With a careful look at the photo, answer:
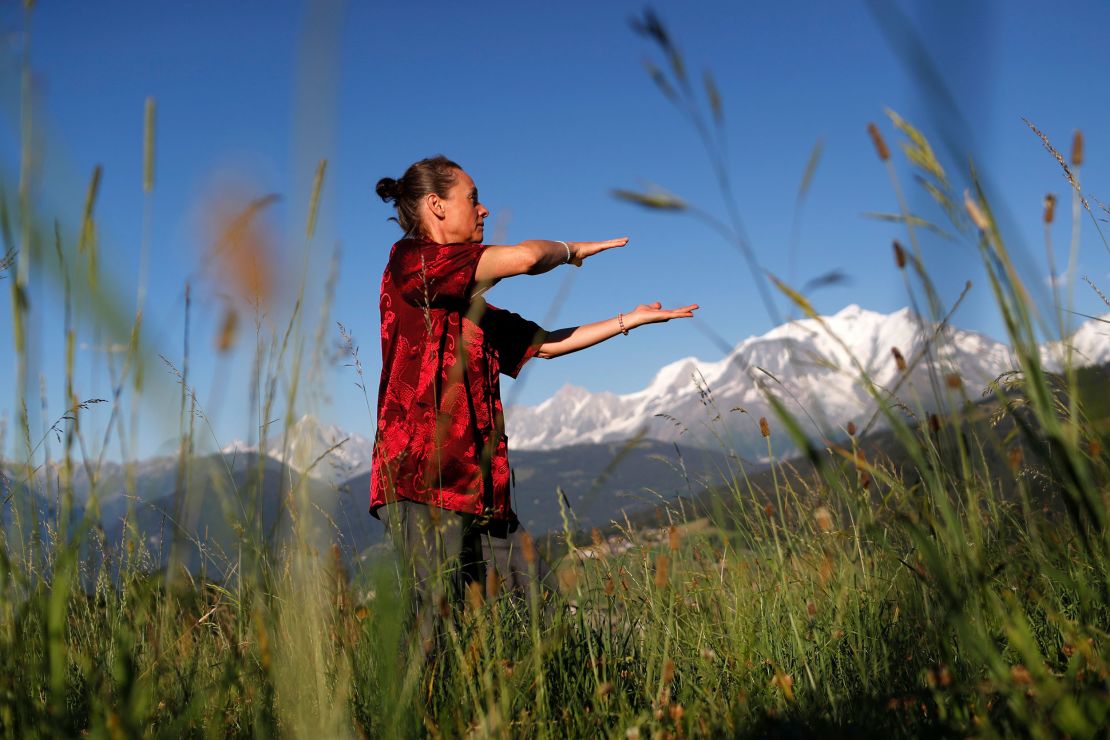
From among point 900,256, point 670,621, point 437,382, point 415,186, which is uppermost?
point 415,186

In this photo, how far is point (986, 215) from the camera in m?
1.14

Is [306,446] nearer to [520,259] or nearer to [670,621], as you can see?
[670,621]

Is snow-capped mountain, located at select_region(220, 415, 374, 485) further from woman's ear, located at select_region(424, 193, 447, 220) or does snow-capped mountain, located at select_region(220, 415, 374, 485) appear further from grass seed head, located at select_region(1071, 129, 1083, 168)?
woman's ear, located at select_region(424, 193, 447, 220)

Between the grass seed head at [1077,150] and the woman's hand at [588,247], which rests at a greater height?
the woman's hand at [588,247]

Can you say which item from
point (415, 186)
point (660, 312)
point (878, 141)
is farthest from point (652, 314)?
point (878, 141)

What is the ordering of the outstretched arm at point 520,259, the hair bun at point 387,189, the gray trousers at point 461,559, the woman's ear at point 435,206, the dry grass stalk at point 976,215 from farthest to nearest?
the hair bun at point 387,189 < the woman's ear at point 435,206 < the outstretched arm at point 520,259 < the gray trousers at point 461,559 < the dry grass stalk at point 976,215

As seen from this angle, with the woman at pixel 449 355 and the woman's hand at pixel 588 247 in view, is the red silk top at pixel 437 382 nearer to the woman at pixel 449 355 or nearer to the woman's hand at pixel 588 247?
the woman at pixel 449 355

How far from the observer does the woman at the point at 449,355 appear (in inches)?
106

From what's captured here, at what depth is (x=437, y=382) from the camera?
287 centimetres

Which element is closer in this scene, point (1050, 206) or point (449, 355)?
point (1050, 206)

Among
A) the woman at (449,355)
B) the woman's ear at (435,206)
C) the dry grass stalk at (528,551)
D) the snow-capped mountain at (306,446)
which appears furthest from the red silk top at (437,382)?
the snow-capped mountain at (306,446)

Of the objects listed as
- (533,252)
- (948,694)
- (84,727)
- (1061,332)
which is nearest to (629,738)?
(948,694)

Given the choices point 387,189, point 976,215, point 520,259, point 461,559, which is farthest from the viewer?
point 387,189

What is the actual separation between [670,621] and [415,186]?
2172 mm
